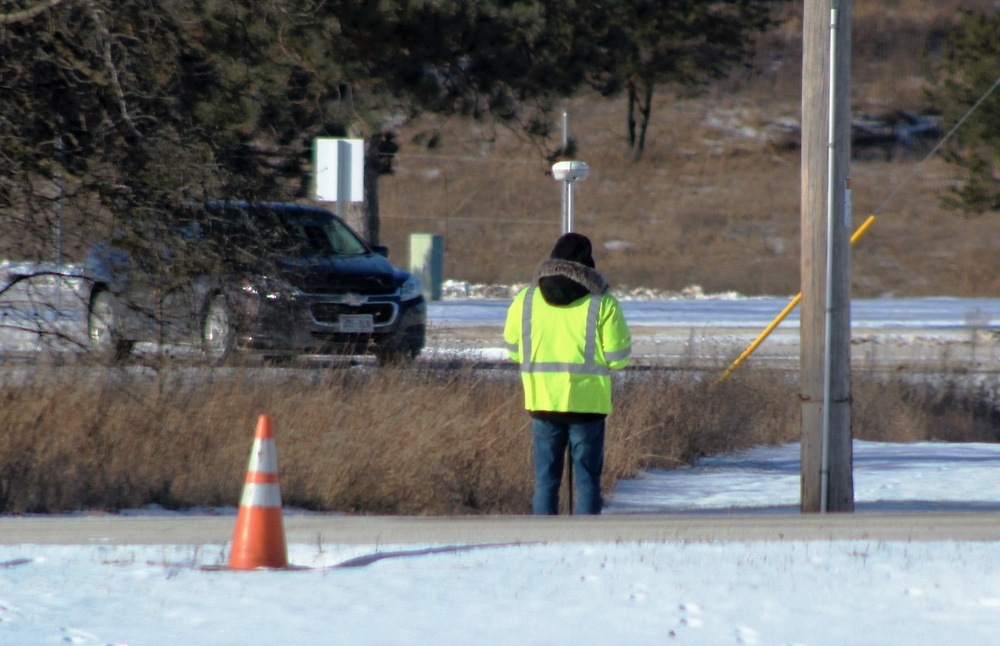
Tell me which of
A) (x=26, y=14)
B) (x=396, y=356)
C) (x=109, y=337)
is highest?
(x=26, y=14)

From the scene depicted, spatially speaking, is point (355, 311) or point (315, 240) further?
point (355, 311)

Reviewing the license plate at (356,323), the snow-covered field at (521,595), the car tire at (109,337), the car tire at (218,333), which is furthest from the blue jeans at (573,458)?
the license plate at (356,323)

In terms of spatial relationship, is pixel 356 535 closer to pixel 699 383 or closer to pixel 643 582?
pixel 643 582

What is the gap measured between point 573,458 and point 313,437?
2.52 meters

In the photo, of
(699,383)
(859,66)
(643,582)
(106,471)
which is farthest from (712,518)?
(859,66)

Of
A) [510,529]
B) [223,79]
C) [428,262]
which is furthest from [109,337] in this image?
[428,262]

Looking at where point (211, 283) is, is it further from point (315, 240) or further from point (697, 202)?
point (697, 202)

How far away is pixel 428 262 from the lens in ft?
97.8

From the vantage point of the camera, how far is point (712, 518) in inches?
266

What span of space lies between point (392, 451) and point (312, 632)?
4326 mm

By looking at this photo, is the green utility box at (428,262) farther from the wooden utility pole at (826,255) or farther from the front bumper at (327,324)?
the wooden utility pole at (826,255)

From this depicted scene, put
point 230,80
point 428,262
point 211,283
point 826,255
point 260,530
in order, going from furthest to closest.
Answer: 1. point 428,262
2. point 230,80
3. point 211,283
4. point 826,255
5. point 260,530

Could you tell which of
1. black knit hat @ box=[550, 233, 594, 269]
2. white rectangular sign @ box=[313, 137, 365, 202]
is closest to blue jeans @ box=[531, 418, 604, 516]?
black knit hat @ box=[550, 233, 594, 269]

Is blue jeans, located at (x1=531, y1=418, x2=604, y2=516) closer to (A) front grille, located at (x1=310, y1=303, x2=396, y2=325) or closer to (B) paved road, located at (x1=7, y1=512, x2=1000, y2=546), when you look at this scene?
(B) paved road, located at (x1=7, y1=512, x2=1000, y2=546)
